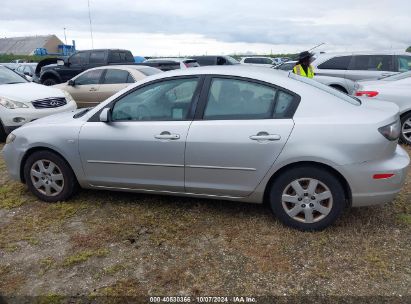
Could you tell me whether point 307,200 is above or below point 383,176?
below

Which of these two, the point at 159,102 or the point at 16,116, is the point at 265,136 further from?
the point at 16,116

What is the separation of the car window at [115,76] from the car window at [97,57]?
5.23m

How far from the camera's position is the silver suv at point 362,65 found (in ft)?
32.5

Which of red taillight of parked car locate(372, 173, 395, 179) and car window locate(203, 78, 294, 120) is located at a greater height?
car window locate(203, 78, 294, 120)

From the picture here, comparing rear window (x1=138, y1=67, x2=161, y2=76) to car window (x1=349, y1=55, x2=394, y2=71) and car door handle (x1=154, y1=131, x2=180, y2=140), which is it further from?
car door handle (x1=154, y1=131, x2=180, y2=140)

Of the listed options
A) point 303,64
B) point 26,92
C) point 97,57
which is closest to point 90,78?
point 26,92

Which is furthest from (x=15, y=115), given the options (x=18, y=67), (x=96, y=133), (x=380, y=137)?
(x=18, y=67)

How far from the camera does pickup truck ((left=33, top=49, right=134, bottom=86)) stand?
46.6 feet

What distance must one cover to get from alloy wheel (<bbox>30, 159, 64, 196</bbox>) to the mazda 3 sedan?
0.08ft

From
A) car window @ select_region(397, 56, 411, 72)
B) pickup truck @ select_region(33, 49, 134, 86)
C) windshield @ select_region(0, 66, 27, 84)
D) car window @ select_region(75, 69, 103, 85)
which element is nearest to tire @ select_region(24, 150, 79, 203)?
windshield @ select_region(0, 66, 27, 84)

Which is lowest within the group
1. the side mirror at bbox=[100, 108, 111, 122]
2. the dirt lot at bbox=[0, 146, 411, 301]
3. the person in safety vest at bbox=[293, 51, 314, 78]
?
the dirt lot at bbox=[0, 146, 411, 301]

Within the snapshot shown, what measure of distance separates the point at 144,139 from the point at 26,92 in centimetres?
480

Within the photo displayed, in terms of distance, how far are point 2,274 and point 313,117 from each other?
292 centimetres

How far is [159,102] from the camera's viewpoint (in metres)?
3.94
